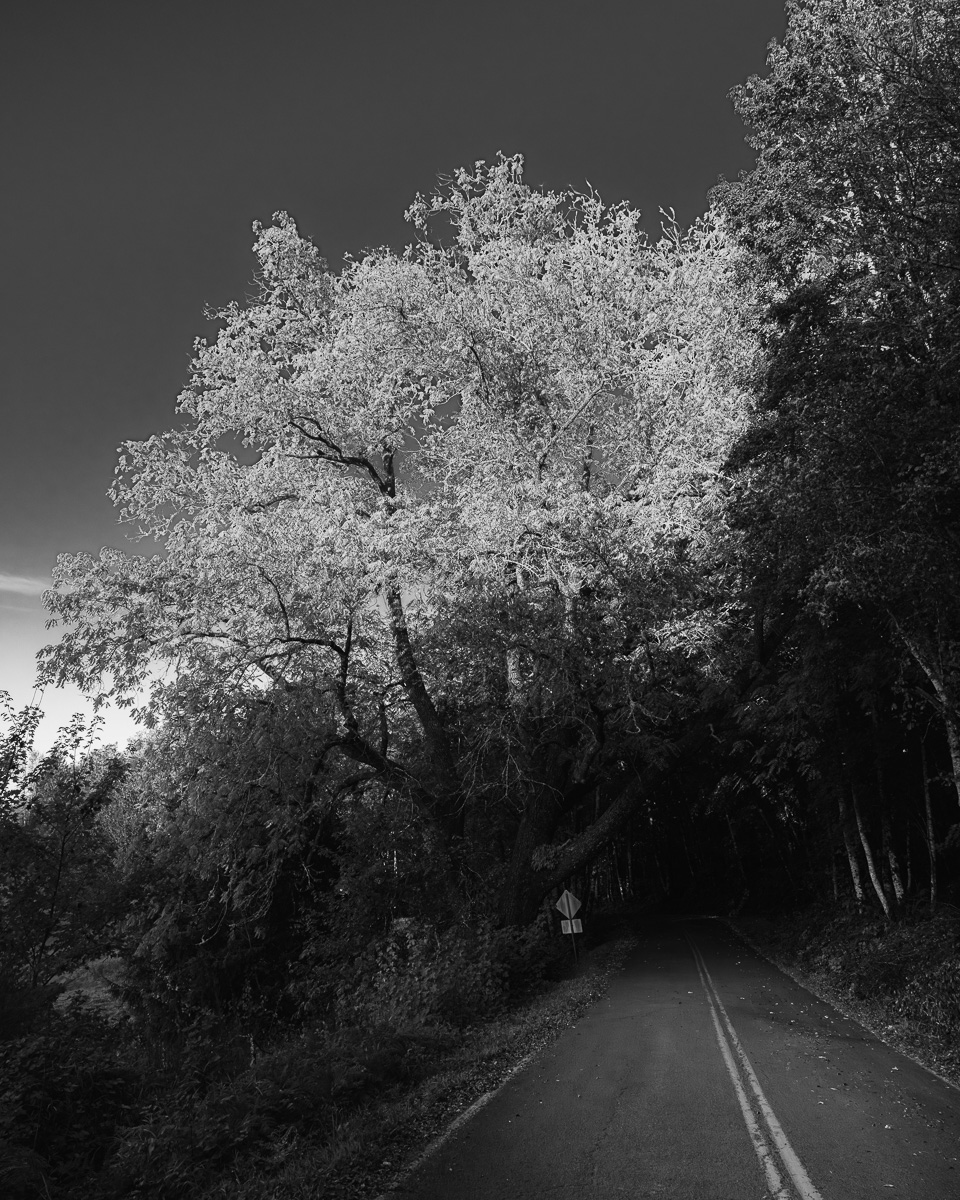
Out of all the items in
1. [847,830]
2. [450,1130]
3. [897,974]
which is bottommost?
[897,974]

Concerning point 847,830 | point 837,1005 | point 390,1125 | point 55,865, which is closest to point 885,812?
point 847,830

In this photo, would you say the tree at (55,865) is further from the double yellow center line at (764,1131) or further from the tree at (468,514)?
the double yellow center line at (764,1131)

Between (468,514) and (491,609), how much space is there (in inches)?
73.9

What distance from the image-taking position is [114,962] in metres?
24.5

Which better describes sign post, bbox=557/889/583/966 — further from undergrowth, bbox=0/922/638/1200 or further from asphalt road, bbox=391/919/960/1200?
asphalt road, bbox=391/919/960/1200

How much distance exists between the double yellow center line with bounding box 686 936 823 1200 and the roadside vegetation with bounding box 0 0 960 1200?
3266 mm

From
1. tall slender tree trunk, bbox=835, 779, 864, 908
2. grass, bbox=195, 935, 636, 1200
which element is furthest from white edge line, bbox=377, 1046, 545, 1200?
tall slender tree trunk, bbox=835, 779, 864, 908

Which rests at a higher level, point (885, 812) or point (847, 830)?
point (885, 812)

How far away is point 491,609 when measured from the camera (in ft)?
46.8

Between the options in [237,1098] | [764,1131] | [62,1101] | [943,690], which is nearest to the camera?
[764,1131]

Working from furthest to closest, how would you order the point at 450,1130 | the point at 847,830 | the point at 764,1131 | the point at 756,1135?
the point at 847,830, the point at 450,1130, the point at 764,1131, the point at 756,1135

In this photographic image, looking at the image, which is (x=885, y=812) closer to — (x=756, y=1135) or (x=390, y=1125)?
(x=756, y=1135)

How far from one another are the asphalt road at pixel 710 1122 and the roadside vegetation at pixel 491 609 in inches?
73.2

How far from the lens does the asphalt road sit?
5977 mm
